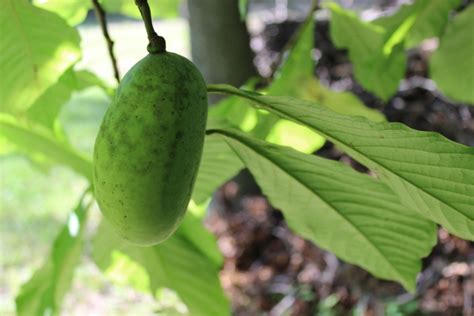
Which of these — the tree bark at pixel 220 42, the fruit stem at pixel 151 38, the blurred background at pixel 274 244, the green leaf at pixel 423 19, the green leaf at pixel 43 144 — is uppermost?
the fruit stem at pixel 151 38

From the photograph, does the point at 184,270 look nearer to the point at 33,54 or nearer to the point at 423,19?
the point at 33,54

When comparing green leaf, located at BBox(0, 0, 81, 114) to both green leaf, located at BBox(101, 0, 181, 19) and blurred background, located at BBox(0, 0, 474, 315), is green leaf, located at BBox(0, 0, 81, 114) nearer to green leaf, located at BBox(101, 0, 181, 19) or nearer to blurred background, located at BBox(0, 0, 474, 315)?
green leaf, located at BBox(101, 0, 181, 19)

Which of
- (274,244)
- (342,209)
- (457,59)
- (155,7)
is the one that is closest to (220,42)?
(274,244)

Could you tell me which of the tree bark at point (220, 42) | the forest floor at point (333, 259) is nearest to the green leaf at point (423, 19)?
the forest floor at point (333, 259)

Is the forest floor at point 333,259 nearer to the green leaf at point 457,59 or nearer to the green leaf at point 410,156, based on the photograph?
the green leaf at point 457,59

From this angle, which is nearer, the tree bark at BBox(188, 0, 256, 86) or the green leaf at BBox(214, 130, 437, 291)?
the green leaf at BBox(214, 130, 437, 291)

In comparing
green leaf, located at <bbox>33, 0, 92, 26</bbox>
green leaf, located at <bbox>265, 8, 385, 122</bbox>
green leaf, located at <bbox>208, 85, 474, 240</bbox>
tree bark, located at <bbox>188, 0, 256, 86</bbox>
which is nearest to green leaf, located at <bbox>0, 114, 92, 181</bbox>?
green leaf, located at <bbox>33, 0, 92, 26</bbox>
